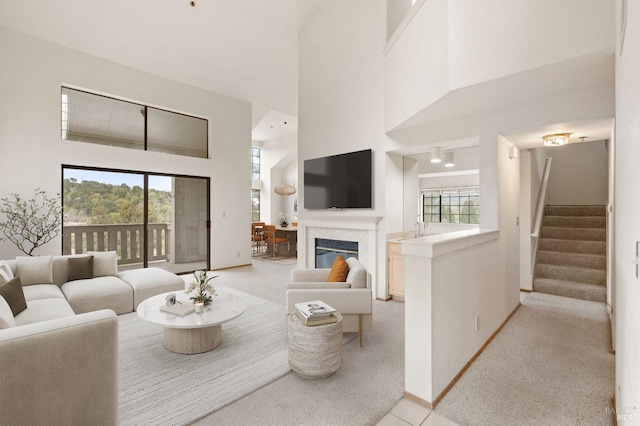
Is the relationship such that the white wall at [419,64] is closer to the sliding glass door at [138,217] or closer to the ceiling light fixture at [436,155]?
the ceiling light fixture at [436,155]

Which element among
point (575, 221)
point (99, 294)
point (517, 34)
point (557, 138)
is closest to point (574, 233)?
point (575, 221)

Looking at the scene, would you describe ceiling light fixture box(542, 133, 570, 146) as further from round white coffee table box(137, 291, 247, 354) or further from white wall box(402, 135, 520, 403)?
round white coffee table box(137, 291, 247, 354)

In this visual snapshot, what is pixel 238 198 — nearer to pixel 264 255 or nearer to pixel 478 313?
pixel 264 255

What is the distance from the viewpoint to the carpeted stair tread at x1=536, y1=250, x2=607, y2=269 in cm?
470

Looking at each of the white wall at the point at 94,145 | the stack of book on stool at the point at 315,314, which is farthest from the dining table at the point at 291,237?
Answer: the stack of book on stool at the point at 315,314

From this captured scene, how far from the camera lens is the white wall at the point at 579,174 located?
6.46 metres

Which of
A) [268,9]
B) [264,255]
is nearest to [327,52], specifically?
[268,9]

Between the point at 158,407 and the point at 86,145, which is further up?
the point at 86,145

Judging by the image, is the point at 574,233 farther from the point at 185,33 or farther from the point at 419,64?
the point at 185,33

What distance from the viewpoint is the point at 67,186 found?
4941 millimetres

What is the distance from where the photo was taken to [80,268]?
3926 mm

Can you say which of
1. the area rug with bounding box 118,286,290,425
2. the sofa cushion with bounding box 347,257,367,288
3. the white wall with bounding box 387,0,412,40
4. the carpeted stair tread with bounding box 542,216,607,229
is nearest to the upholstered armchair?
the sofa cushion with bounding box 347,257,367,288

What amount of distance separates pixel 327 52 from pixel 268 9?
1.16m

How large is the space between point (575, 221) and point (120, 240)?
27.7ft
